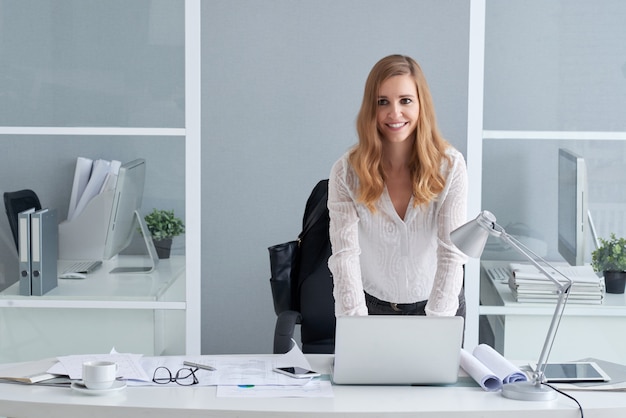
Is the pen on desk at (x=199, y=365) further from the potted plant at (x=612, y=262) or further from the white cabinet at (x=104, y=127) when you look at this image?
the potted plant at (x=612, y=262)

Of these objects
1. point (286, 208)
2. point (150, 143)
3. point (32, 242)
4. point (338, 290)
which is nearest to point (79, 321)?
point (32, 242)

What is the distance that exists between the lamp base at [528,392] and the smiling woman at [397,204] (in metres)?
0.40

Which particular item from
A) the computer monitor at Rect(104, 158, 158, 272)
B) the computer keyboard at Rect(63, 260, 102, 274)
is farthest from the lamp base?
the computer keyboard at Rect(63, 260, 102, 274)

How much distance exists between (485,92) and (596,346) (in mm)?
1246

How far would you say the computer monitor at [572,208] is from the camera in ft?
13.0

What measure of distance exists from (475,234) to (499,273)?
5.97 feet

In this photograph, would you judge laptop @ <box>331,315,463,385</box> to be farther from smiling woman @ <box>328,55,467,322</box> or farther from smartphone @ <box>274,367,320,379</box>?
smiling woman @ <box>328,55,467,322</box>

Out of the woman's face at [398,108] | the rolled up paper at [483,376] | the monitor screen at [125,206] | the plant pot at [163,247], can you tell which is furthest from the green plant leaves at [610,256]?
the monitor screen at [125,206]

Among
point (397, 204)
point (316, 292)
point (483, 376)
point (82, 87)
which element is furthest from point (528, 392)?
point (82, 87)

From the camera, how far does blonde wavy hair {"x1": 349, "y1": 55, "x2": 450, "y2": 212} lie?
276cm

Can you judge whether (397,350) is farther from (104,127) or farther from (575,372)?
(104,127)

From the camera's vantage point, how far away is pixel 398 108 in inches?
108

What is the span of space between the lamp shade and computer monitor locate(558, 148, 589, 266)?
1784 mm

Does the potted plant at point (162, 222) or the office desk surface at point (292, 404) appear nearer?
the office desk surface at point (292, 404)
